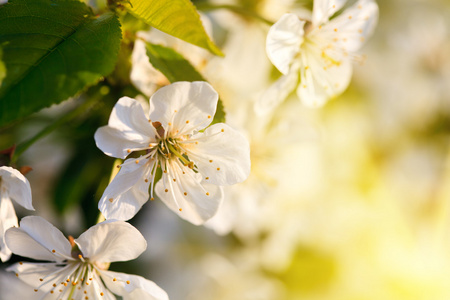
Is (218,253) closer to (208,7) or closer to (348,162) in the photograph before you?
(348,162)

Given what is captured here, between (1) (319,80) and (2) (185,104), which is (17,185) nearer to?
(2) (185,104)

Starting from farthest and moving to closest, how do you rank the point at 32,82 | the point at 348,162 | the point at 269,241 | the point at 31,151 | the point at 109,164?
the point at 348,162
the point at 269,241
the point at 31,151
the point at 109,164
the point at 32,82

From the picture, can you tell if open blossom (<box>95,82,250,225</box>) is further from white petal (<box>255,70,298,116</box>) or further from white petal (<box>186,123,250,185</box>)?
white petal (<box>255,70,298,116</box>)

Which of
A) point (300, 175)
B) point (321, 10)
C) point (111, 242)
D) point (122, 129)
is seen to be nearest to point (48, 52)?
point (122, 129)

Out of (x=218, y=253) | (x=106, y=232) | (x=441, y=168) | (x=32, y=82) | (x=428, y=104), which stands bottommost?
(x=218, y=253)

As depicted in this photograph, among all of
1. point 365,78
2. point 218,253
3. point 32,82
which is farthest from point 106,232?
point 365,78
